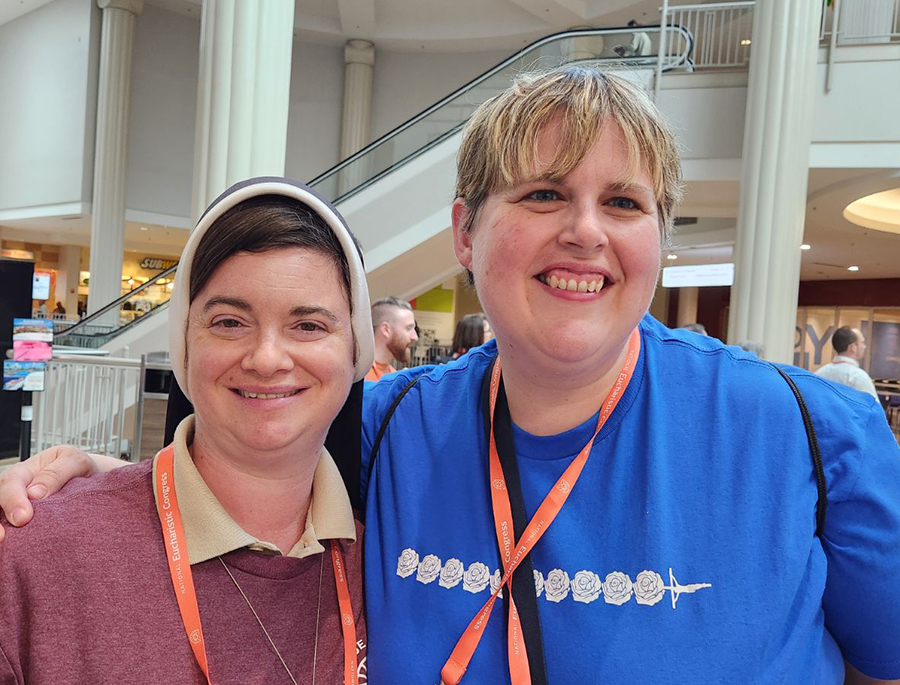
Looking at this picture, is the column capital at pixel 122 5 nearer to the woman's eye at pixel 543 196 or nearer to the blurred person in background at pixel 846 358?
the blurred person in background at pixel 846 358

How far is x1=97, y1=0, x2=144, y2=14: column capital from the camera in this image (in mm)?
16641

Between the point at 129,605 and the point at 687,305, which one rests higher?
the point at 687,305

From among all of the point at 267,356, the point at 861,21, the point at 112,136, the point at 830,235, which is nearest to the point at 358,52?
the point at 112,136

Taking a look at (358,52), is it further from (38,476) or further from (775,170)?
(38,476)

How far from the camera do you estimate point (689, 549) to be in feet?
3.59

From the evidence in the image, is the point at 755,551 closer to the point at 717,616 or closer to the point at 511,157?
the point at 717,616

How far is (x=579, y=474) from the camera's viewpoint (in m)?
1.20

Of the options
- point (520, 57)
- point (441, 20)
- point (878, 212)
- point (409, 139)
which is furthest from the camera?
point (441, 20)

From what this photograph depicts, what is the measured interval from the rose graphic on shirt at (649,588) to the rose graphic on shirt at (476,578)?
24 cm

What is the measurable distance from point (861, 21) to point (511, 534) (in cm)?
1102

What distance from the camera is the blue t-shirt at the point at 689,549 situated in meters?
1.06

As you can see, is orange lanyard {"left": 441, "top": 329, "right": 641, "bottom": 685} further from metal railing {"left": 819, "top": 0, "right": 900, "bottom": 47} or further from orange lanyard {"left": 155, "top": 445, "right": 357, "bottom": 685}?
metal railing {"left": 819, "top": 0, "right": 900, "bottom": 47}

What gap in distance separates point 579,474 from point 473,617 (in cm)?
29

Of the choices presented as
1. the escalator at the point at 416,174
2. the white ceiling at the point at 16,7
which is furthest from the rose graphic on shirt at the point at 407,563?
the white ceiling at the point at 16,7
